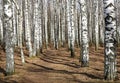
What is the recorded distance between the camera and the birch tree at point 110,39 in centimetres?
1119

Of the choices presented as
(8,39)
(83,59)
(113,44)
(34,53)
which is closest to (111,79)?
(113,44)

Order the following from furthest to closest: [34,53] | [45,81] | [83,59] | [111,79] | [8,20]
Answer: [34,53] → [83,59] → [8,20] → [45,81] → [111,79]

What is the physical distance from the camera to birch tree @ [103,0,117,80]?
36.7 feet

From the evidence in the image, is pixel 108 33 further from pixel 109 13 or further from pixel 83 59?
pixel 83 59

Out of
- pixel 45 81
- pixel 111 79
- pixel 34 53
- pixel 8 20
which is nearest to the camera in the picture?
pixel 111 79

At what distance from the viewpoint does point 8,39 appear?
1387 cm

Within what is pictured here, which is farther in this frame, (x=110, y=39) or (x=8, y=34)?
(x=8, y=34)

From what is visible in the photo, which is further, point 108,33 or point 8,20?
point 8,20

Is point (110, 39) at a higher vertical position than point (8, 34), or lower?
lower

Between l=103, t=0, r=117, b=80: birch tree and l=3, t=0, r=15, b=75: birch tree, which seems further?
l=3, t=0, r=15, b=75: birch tree

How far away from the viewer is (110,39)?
1127cm

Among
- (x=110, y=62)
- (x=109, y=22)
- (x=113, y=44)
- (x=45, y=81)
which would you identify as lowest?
(x=45, y=81)

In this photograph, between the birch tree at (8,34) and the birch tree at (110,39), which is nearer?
the birch tree at (110,39)

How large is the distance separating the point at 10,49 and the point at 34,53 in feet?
29.5
